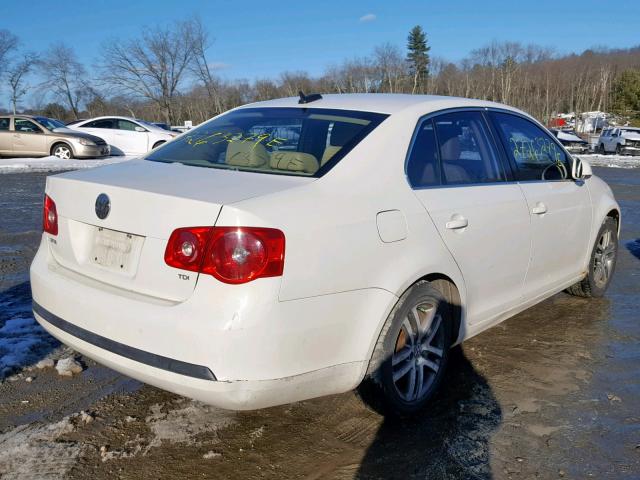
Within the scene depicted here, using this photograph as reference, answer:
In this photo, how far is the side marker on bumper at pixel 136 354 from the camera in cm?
240

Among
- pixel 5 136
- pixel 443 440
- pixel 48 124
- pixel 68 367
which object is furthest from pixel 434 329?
pixel 5 136

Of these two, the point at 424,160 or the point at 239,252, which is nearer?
the point at 239,252

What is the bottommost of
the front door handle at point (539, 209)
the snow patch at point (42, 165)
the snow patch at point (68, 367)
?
the snow patch at point (42, 165)

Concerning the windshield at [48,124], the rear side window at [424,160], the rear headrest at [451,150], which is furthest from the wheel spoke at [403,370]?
the windshield at [48,124]

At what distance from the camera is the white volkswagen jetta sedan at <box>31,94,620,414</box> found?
94.2 inches

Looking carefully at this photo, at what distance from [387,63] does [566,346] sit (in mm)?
61169

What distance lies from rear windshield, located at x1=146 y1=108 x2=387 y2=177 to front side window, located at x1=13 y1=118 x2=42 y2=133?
18646 millimetres

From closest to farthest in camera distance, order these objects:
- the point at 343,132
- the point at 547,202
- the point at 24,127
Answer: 1. the point at 343,132
2. the point at 547,202
3. the point at 24,127

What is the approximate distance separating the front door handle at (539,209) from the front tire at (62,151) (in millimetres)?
18651

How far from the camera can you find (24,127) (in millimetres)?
20109

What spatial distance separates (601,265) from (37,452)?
460 cm

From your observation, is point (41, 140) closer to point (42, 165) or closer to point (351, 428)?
point (42, 165)

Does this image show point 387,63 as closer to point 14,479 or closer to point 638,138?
point 638,138

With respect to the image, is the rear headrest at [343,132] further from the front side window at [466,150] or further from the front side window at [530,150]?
the front side window at [530,150]
